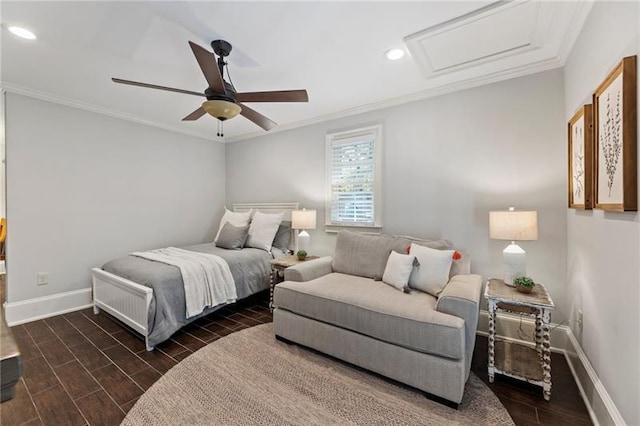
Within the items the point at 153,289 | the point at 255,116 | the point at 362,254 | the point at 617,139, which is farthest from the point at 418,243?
the point at 153,289

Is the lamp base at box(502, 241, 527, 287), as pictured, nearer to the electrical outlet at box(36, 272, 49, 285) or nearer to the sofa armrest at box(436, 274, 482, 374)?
the sofa armrest at box(436, 274, 482, 374)

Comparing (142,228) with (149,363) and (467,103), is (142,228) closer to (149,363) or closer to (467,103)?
(149,363)

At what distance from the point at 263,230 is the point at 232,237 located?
436mm

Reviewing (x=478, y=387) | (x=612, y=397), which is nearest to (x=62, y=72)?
(x=478, y=387)

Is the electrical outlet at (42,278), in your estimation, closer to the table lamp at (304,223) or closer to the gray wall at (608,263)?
the table lamp at (304,223)

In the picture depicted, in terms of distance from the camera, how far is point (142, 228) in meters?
4.05

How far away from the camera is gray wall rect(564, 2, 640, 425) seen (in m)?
1.26

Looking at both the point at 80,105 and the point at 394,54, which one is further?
the point at 80,105

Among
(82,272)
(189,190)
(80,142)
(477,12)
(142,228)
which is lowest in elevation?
(82,272)

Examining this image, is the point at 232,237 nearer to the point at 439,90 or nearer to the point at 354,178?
the point at 354,178

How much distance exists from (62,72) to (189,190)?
224 cm

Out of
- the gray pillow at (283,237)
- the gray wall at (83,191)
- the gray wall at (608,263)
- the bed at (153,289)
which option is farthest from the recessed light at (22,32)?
the gray wall at (608,263)

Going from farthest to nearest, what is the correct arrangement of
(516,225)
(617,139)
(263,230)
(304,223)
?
(263,230), (304,223), (516,225), (617,139)

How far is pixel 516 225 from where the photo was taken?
7.09ft
